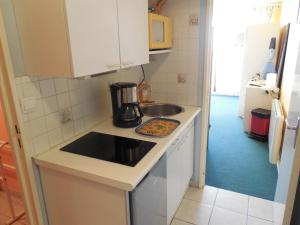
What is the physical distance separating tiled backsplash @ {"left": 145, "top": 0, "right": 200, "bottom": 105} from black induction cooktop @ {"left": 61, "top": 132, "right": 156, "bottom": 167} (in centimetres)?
90

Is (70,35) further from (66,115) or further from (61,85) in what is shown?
(66,115)

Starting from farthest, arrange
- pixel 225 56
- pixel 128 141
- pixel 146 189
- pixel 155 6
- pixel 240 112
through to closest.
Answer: pixel 225 56
pixel 240 112
pixel 155 6
pixel 128 141
pixel 146 189

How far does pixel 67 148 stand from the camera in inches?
56.3

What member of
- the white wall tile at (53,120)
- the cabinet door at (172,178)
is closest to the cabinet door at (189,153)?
the cabinet door at (172,178)

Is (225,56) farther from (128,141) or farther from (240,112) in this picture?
(128,141)

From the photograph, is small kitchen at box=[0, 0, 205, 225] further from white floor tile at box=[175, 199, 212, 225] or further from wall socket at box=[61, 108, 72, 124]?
white floor tile at box=[175, 199, 212, 225]

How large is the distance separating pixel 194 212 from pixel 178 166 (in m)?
0.55

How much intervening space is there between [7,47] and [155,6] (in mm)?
1389

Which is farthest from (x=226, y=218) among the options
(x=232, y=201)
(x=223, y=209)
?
(x=232, y=201)

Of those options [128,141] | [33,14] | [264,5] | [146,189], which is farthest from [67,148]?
[264,5]

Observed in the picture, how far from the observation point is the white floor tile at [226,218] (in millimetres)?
1979

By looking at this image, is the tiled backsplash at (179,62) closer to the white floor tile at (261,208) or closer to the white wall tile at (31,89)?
the white floor tile at (261,208)

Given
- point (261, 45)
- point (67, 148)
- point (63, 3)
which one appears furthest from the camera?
point (261, 45)

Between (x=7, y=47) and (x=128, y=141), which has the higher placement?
(x=7, y=47)
